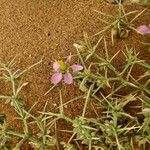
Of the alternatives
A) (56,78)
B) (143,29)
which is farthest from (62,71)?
(143,29)

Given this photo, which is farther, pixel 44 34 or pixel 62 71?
pixel 44 34

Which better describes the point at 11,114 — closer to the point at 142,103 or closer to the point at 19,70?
the point at 19,70

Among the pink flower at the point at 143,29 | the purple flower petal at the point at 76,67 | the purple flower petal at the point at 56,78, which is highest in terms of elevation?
the pink flower at the point at 143,29

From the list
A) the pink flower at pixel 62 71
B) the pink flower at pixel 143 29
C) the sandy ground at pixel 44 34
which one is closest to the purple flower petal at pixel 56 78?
the pink flower at pixel 62 71

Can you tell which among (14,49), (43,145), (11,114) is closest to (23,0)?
(14,49)

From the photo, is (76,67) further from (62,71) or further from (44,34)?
(44,34)

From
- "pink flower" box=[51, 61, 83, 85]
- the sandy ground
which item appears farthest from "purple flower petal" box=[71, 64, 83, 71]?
the sandy ground

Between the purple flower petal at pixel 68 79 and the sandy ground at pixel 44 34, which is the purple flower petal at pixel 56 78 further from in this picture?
the sandy ground at pixel 44 34
